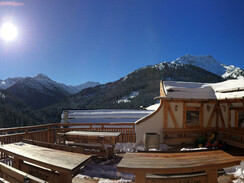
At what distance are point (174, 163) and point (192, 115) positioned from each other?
669 centimetres

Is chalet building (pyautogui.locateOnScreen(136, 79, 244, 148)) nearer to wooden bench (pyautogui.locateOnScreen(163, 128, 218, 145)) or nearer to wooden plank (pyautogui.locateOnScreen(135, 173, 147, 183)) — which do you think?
wooden bench (pyautogui.locateOnScreen(163, 128, 218, 145))

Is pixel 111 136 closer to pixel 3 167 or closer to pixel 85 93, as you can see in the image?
pixel 3 167

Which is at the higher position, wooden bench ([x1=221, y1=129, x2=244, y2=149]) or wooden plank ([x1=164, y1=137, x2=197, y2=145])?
wooden bench ([x1=221, y1=129, x2=244, y2=149])

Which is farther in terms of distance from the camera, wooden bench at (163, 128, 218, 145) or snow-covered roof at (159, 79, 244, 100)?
wooden bench at (163, 128, 218, 145)

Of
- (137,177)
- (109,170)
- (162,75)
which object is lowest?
(109,170)

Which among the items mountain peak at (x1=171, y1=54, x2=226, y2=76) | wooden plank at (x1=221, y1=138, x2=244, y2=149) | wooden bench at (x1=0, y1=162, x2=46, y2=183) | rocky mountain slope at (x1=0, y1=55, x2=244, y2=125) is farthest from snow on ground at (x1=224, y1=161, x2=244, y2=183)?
mountain peak at (x1=171, y1=54, x2=226, y2=76)

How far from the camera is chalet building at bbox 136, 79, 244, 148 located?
7.82m

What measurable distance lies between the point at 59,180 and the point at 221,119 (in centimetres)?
889

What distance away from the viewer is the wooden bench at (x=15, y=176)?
1.99 metres

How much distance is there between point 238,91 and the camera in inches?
285

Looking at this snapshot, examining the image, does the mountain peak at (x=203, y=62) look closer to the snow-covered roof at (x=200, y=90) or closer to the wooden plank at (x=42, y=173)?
the snow-covered roof at (x=200, y=90)

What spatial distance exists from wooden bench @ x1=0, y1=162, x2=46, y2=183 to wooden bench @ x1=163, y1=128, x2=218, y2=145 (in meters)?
6.95

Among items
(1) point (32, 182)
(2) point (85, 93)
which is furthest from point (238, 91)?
(2) point (85, 93)

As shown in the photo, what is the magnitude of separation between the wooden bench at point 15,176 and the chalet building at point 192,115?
6157 millimetres
